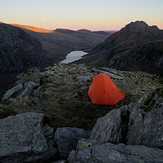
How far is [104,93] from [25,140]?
1348 cm

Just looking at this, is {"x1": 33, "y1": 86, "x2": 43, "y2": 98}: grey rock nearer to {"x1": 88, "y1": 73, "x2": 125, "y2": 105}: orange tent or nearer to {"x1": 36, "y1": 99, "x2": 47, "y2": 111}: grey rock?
{"x1": 36, "y1": 99, "x2": 47, "y2": 111}: grey rock

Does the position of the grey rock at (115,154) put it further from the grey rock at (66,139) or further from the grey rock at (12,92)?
the grey rock at (12,92)

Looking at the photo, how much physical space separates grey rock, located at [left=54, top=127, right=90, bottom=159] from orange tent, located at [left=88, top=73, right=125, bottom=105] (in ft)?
31.8

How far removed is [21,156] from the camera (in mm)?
6699

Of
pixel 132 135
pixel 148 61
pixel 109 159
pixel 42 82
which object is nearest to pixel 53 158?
pixel 109 159

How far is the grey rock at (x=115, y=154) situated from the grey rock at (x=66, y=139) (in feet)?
8.08

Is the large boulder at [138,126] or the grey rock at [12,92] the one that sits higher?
the large boulder at [138,126]

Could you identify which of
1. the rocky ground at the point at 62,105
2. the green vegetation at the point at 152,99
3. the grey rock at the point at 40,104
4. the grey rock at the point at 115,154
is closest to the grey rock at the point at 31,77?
the rocky ground at the point at 62,105

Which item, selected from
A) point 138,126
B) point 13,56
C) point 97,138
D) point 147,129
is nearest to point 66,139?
point 97,138

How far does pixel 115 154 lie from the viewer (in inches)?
213

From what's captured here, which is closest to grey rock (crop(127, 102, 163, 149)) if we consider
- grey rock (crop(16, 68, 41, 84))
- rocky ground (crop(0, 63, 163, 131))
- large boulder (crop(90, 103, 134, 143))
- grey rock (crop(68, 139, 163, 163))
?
large boulder (crop(90, 103, 134, 143))

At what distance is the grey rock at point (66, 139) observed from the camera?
26.2 ft

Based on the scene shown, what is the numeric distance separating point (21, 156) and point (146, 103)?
757 centimetres

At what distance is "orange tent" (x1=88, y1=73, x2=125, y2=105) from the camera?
62.1 feet
